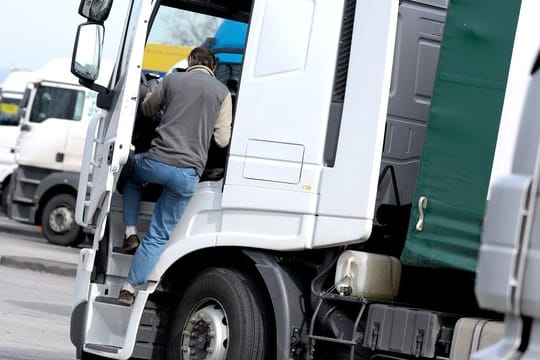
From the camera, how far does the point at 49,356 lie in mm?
9836

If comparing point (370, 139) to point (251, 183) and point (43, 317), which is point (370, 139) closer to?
point (251, 183)

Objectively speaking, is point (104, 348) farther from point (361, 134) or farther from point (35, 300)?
point (35, 300)

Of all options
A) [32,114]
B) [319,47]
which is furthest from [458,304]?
[32,114]

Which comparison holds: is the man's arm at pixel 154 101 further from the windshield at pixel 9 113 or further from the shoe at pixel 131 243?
the windshield at pixel 9 113

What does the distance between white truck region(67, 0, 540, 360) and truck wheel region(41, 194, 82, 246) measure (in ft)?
45.4

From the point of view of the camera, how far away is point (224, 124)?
780cm

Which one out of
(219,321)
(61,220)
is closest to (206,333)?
(219,321)

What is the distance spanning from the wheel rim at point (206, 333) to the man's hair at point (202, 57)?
1536 mm

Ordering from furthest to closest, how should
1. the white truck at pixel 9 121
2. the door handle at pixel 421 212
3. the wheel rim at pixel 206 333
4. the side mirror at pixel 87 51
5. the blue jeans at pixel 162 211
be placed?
the white truck at pixel 9 121, the side mirror at pixel 87 51, the blue jeans at pixel 162 211, the wheel rim at pixel 206 333, the door handle at pixel 421 212

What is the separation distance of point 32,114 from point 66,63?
1320 millimetres

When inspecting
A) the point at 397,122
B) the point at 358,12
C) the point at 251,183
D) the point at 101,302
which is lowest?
the point at 101,302

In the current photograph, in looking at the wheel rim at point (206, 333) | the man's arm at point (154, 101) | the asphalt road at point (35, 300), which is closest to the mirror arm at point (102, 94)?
the man's arm at point (154, 101)

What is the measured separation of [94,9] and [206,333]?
2099 millimetres

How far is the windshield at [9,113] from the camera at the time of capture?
28.2m
